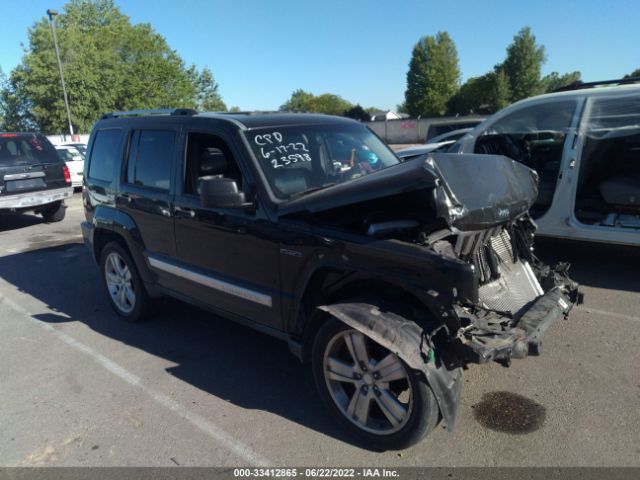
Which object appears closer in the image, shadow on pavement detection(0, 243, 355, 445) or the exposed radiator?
the exposed radiator

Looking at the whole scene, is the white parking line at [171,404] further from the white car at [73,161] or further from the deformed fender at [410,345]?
the white car at [73,161]

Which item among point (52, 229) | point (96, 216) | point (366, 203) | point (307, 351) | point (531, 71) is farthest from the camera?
point (531, 71)

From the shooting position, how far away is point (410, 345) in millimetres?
2590

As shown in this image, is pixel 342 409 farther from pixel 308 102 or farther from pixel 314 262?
pixel 308 102

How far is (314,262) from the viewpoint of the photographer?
3.03 meters

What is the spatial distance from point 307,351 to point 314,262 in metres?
0.59

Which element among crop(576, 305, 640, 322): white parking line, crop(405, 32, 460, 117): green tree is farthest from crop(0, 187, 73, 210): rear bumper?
crop(405, 32, 460, 117): green tree

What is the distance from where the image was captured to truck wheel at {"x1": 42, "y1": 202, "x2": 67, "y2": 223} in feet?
36.4

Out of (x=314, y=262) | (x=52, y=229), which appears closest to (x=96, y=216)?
(x=314, y=262)

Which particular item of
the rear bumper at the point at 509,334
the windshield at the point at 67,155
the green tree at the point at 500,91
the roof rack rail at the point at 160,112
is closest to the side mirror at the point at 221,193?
the roof rack rail at the point at 160,112

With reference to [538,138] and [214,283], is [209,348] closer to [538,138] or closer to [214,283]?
[214,283]

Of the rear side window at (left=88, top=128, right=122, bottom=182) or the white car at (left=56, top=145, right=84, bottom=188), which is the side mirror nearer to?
the rear side window at (left=88, top=128, right=122, bottom=182)

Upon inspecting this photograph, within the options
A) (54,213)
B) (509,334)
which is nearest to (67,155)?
(54,213)

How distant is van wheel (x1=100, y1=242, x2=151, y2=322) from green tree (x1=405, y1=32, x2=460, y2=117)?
69752 millimetres
